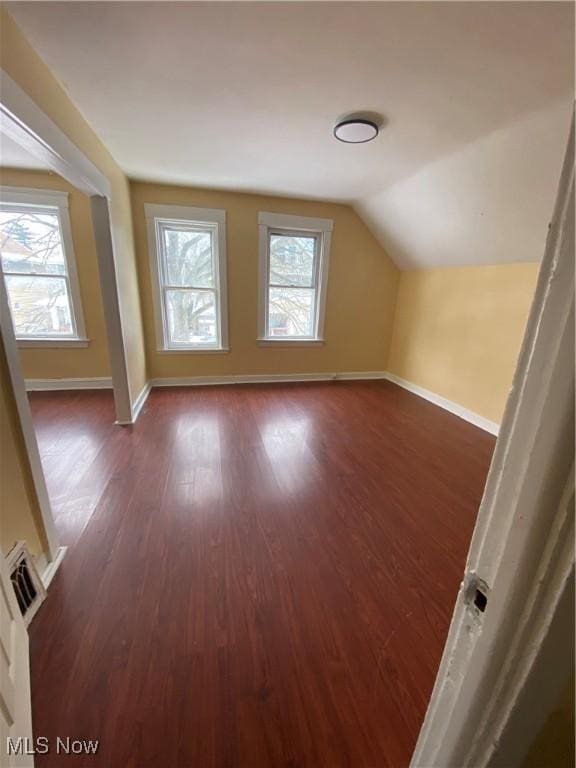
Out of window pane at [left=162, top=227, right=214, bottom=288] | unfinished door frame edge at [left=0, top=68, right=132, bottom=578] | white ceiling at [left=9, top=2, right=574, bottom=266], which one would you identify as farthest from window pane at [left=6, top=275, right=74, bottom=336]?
unfinished door frame edge at [left=0, top=68, right=132, bottom=578]

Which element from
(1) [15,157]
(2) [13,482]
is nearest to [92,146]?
(1) [15,157]

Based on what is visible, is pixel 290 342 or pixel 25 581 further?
pixel 290 342

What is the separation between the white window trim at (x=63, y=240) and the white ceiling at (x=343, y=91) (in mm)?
965

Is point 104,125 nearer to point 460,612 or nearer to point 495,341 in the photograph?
point 460,612

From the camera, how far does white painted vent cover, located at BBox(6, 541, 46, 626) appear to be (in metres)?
1.20

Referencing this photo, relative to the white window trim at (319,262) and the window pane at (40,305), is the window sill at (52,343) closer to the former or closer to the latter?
the window pane at (40,305)

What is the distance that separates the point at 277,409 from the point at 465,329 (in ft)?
7.33

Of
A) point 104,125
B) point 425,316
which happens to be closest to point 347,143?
point 104,125

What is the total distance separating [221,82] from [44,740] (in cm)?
284

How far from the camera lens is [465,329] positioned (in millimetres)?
3400

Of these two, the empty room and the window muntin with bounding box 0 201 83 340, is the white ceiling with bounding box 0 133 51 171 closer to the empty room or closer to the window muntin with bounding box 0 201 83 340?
the empty room

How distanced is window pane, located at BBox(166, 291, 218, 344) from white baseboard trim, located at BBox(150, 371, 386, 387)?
49cm

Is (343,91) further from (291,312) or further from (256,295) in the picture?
(291,312)

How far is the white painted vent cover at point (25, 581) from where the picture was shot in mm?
1201
